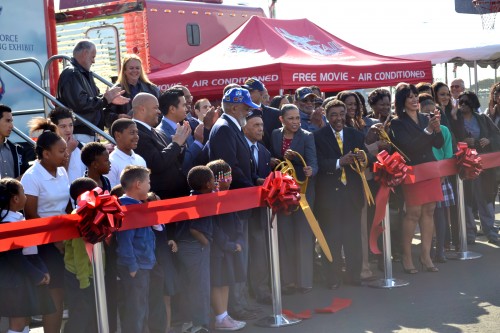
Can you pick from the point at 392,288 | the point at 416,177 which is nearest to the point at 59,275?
the point at 392,288

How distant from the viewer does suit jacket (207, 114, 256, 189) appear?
8.32m

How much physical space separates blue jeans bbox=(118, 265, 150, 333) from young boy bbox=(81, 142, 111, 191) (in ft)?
3.28

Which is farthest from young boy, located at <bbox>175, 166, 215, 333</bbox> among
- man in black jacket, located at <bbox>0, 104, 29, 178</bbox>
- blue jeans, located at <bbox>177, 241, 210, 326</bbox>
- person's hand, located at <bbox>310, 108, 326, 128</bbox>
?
person's hand, located at <bbox>310, 108, 326, 128</bbox>

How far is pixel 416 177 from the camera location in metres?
9.90

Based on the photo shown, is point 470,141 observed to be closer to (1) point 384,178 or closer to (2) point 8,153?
(1) point 384,178

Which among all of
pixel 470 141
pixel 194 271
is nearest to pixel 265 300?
pixel 194 271

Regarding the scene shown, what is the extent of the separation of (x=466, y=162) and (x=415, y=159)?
2.50 feet

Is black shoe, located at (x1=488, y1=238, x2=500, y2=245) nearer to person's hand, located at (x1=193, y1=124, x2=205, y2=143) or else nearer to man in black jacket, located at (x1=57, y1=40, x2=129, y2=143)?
person's hand, located at (x1=193, y1=124, x2=205, y2=143)

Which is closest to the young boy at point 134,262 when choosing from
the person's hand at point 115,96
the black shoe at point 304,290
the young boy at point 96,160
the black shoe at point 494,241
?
the young boy at point 96,160

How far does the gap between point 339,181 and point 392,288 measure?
1.30 metres

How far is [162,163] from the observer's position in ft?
25.8

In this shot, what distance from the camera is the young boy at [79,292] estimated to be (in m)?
6.33

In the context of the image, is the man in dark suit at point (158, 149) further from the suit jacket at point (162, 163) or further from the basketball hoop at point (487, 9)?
the basketball hoop at point (487, 9)

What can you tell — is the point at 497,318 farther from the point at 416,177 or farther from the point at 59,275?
the point at 59,275
